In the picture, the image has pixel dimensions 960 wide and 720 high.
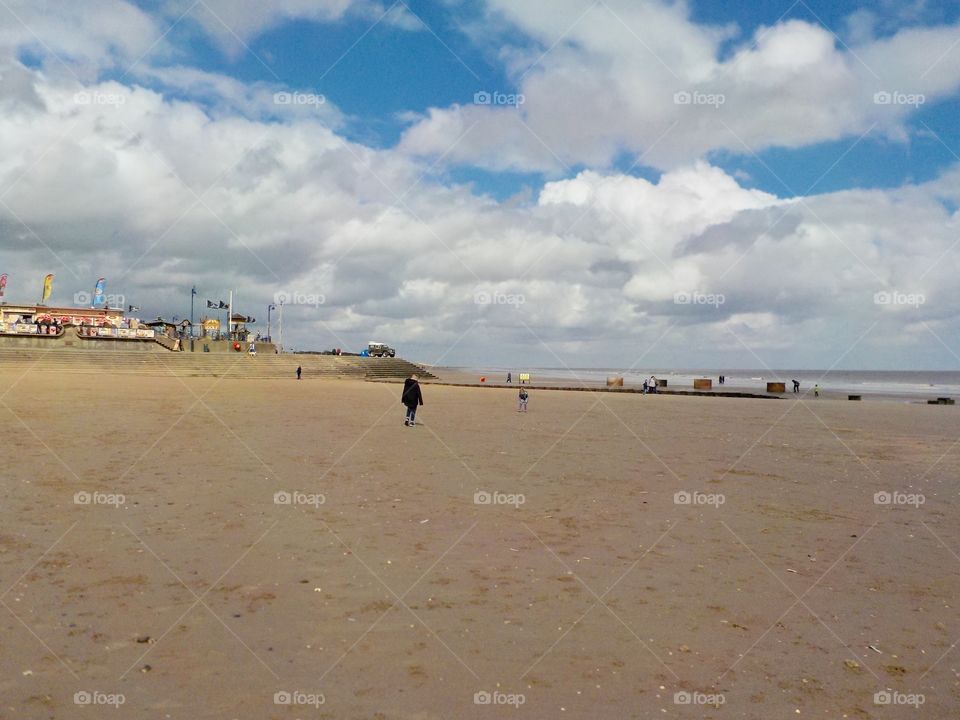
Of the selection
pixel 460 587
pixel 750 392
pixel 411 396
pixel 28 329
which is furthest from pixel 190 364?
pixel 460 587

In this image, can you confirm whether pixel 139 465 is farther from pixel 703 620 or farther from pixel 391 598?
pixel 703 620

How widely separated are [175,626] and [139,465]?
8276 mm

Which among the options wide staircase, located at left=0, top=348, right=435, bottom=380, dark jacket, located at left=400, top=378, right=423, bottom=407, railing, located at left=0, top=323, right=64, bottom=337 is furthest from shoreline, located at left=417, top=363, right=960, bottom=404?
railing, located at left=0, top=323, right=64, bottom=337

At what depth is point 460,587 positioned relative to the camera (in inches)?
277

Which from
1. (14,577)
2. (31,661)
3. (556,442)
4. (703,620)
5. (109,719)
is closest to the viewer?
(109,719)

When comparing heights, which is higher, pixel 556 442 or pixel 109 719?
pixel 556 442

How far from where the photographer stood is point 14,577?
683cm

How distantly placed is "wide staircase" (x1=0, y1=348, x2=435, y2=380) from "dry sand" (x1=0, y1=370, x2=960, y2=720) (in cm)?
4040

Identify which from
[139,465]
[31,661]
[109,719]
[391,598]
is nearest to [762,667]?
[391,598]

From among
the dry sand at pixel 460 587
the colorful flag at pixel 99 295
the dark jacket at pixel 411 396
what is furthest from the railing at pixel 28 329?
the dry sand at pixel 460 587

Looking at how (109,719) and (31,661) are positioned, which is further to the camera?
(31,661)

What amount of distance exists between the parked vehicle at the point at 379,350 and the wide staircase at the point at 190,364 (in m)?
17.0

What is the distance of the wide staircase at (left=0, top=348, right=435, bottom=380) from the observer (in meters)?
50.1

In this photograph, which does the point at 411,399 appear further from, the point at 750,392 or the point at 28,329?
the point at 28,329
